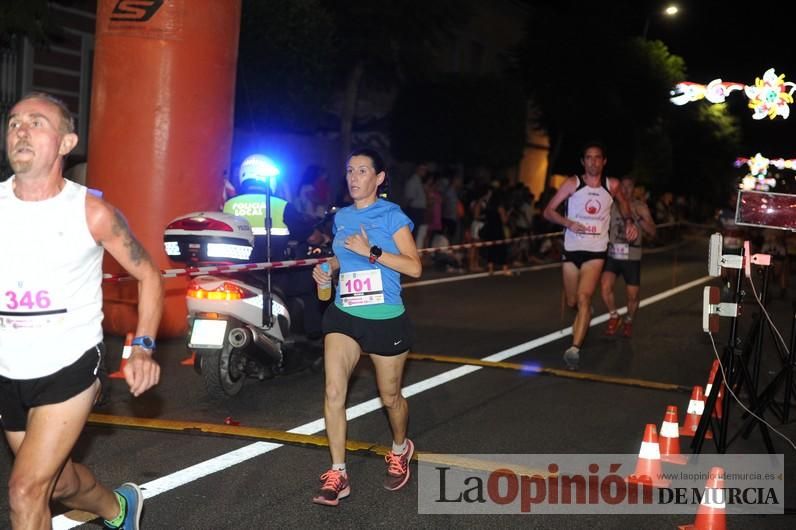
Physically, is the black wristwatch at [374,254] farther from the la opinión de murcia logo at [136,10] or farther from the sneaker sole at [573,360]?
the la opinión de murcia logo at [136,10]

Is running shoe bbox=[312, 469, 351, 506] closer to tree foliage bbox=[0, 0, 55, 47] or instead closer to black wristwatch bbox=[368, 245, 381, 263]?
black wristwatch bbox=[368, 245, 381, 263]

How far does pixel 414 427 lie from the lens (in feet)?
24.3

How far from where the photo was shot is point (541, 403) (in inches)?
330

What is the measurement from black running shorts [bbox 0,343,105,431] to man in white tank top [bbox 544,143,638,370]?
22.3 feet

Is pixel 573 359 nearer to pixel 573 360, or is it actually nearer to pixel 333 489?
pixel 573 360

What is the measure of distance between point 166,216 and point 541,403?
4417 mm

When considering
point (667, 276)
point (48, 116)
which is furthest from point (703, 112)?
point (48, 116)

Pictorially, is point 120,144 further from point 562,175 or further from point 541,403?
point 562,175

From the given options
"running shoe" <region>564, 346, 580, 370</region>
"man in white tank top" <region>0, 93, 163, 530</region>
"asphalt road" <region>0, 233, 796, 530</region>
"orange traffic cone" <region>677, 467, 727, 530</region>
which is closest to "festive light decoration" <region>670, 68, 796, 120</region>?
"asphalt road" <region>0, 233, 796, 530</region>

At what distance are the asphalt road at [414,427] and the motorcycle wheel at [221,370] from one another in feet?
0.32

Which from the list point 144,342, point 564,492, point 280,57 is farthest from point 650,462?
point 280,57

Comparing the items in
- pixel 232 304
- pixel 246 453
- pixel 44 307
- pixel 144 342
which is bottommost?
pixel 246 453

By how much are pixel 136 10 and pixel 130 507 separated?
275 inches

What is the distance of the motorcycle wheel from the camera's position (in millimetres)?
7871
